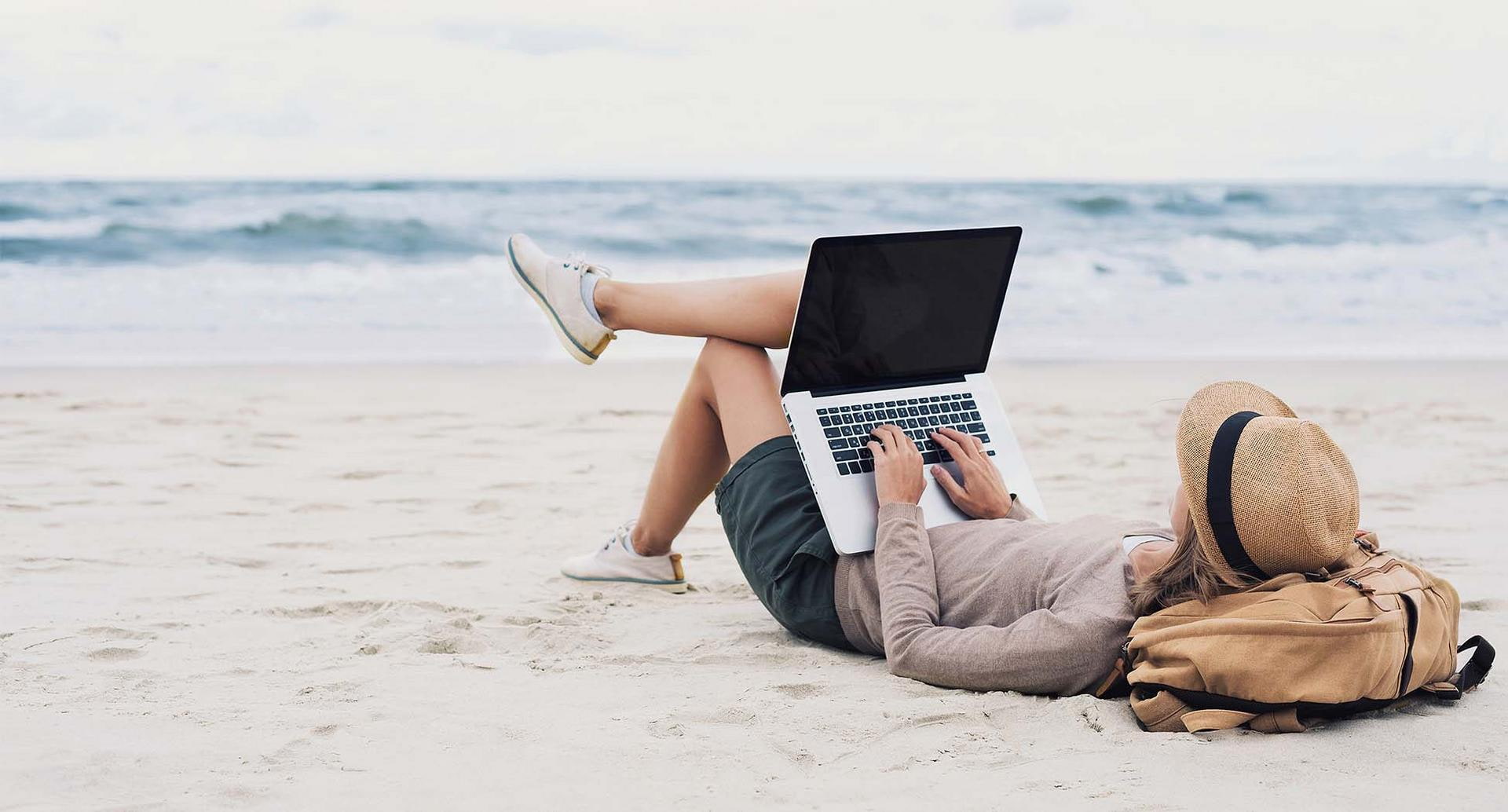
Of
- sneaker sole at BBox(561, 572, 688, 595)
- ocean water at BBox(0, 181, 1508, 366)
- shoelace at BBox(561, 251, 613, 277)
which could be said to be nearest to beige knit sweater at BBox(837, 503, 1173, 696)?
sneaker sole at BBox(561, 572, 688, 595)

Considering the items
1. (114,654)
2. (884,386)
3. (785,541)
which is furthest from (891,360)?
(114,654)

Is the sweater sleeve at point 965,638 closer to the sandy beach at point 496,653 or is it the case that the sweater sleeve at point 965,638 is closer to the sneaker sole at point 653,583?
the sandy beach at point 496,653

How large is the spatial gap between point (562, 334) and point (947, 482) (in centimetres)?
106

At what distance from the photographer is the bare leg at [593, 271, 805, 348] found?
2.88 m

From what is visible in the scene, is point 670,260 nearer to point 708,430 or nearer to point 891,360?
point 708,430

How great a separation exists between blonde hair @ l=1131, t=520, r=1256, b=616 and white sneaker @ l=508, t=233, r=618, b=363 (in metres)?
1.48

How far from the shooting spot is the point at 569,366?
Result: 7.51m

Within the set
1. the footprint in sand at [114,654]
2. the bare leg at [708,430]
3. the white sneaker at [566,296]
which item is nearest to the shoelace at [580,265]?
the white sneaker at [566,296]

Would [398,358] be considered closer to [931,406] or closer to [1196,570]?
[931,406]

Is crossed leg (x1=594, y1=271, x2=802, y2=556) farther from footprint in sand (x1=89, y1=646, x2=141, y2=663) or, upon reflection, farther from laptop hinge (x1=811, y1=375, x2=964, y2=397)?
footprint in sand (x1=89, y1=646, x2=141, y2=663)

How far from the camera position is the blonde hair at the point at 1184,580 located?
6.92ft

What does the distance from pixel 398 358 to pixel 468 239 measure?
6950 millimetres

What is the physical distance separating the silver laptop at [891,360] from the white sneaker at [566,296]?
61cm

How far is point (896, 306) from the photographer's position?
282 centimetres
